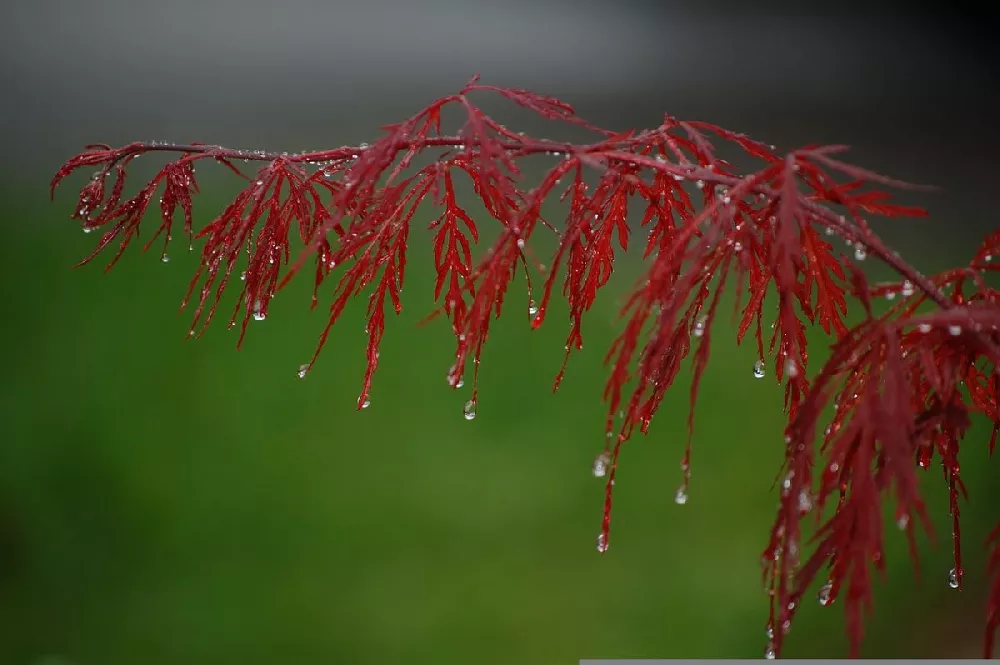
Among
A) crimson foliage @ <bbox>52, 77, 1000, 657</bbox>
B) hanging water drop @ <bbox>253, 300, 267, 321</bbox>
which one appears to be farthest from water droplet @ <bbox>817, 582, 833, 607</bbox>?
hanging water drop @ <bbox>253, 300, 267, 321</bbox>

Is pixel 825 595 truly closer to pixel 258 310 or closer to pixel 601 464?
pixel 601 464

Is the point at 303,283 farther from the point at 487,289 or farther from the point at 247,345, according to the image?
the point at 487,289

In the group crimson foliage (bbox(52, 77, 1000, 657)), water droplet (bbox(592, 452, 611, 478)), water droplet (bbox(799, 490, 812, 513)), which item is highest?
crimson foliage (bbox(52, 77, 1000, 657))

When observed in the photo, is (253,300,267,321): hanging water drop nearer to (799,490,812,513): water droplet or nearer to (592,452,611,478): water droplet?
(592,452,611,478): water droplet

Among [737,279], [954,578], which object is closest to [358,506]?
[954,578]

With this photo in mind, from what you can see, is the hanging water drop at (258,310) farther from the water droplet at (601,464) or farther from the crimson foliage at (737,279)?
the water droplet at (601,464)

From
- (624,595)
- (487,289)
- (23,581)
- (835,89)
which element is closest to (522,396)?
(624,595)

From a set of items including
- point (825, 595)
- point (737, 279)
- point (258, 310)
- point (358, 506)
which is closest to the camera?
point (737, 279)

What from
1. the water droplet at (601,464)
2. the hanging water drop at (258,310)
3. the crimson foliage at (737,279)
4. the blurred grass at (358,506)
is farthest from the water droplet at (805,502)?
the blurred grass at (358,506)
